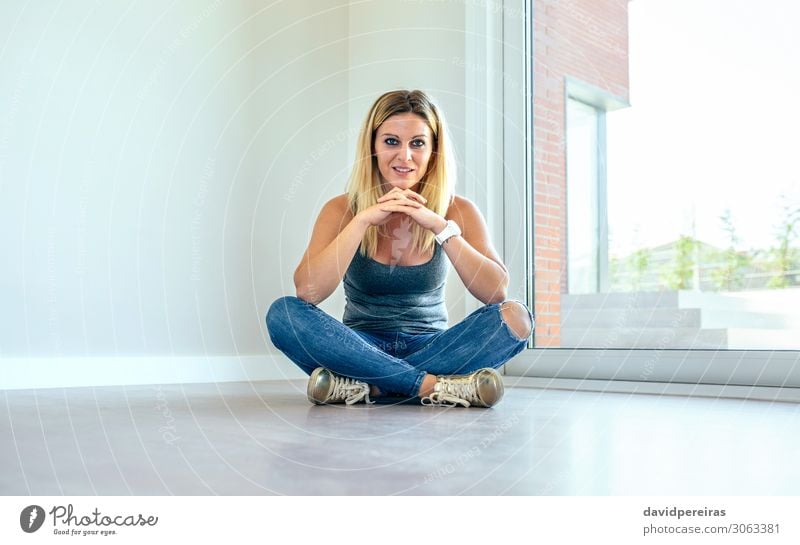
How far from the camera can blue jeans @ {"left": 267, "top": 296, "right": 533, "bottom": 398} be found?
1.48 metres

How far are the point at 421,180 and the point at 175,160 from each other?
1015 mm

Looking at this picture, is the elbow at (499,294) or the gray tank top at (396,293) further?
the gray tank top at (396,293)

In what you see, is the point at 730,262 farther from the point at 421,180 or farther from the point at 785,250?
the point at 421,180

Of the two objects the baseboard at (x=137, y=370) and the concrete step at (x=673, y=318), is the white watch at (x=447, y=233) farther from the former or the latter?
the baseboard at (x=137, y=370)

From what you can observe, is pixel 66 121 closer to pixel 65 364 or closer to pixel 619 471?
pixel 65 364

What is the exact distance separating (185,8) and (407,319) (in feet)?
4.57

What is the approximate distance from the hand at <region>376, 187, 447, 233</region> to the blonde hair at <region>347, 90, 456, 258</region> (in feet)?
0.42

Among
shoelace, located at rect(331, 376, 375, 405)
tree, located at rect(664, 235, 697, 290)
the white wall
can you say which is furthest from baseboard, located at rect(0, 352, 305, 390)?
tree, located at rect(664, 235, 697, 290)

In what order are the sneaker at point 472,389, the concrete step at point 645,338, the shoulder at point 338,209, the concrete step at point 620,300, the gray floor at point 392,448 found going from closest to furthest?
the gray floor at point 392,448 < the sneaker at point 472,389 < the shoulder at point 338,209 < the concrete step at point 645,338 < the concrete step at point 620,300

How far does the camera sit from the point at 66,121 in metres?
2.09

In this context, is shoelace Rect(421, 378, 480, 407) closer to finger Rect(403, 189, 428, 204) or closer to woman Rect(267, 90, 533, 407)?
woman Rect(267, 90, 533, 407)

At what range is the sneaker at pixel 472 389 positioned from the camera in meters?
1.47

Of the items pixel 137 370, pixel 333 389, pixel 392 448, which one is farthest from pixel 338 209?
pixel 137 370

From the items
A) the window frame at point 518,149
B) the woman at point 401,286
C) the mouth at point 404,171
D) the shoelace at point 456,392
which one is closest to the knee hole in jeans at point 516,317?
the woman at point 401,286
